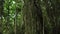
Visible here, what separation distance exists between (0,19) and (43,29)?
4.85ft

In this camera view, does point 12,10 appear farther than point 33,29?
Yes

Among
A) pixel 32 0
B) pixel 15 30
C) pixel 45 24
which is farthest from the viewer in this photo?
pixel 15 30

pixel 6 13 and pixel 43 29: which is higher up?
pixel 6 13

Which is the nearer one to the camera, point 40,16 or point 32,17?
point 32,17

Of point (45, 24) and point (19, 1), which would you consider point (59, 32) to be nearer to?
point (45, 24)

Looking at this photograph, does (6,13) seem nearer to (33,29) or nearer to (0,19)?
(0,19)

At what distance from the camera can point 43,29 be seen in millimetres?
6172

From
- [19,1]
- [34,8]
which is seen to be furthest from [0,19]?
[34,8]

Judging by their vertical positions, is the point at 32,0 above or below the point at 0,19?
above

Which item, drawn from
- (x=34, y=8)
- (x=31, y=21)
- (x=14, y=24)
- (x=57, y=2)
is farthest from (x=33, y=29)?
(x=14, y=24)

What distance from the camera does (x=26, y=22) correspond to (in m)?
5.95

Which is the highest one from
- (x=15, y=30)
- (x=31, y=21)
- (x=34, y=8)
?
(x=34, y=8)

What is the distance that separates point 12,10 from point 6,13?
275 millimetres

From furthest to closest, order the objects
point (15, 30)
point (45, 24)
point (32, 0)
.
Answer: point (15, 30)
point (45, 24)
point (32, 0)
